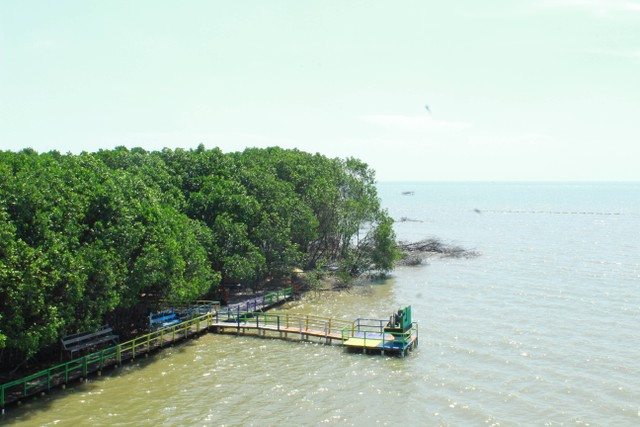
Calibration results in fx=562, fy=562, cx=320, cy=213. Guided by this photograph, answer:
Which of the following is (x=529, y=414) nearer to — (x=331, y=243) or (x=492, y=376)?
(x=492, y=376)

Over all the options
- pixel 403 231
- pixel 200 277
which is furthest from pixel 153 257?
pixel 403 231

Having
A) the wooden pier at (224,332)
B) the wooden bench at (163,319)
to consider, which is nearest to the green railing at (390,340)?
the wooden pier at (224,332)

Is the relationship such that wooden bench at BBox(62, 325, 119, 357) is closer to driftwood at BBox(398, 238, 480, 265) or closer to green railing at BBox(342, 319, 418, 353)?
green railing at BBox(342, 319, 418, 353)

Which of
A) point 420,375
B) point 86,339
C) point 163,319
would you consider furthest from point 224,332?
point 420,375

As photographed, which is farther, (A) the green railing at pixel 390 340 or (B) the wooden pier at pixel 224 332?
(A) the green railing at pixel 390 340

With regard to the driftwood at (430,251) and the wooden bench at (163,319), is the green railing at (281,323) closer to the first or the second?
the wooden bench at (163,319)
